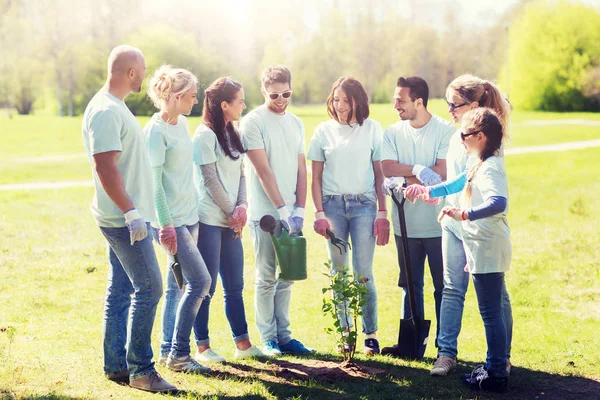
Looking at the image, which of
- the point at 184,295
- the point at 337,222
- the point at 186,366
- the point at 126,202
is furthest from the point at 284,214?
the point at 126,202

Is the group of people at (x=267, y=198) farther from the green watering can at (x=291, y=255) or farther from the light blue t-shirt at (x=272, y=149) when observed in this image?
the green watering can at (x=291, y=255)

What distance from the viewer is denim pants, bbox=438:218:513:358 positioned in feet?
16.9

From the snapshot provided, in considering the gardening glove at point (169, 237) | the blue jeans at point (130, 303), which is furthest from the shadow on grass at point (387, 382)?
the gardening glove at point (169, 237)

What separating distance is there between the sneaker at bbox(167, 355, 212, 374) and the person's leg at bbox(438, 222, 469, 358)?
159 centimetres

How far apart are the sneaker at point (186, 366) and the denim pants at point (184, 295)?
0.03 m

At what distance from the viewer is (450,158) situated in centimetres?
517

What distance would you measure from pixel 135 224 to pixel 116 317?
2.66ft

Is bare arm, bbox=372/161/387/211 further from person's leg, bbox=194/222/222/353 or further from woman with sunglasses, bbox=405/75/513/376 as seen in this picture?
person's leg, bbox=194/222/222/353

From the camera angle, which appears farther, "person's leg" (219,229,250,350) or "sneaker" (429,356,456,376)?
"person's leg" (219,229,250,350)

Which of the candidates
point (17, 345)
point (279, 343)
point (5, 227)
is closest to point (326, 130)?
point (279, 343)

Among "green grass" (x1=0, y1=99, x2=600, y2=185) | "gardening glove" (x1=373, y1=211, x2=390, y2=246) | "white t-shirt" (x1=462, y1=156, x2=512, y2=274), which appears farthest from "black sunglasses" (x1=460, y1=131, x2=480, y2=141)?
"green grass" (x1=0, y1=99, x2=600, y2=185)

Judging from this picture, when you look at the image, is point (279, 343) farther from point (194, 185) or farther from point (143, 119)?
point (143, 119)

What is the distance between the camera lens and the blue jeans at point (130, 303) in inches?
179

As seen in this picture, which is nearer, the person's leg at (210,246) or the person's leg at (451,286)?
the person's leg at (451,286)
